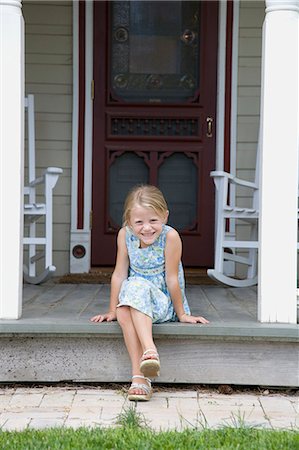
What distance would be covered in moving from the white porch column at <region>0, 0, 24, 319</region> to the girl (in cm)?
42

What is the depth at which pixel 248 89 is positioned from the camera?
17.9 feet

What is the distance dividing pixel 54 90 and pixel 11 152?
7.17 ft

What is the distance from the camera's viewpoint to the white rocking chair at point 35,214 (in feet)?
15.9

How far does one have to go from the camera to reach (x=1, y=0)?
3.35 metres

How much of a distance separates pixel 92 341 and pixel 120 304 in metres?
0.23

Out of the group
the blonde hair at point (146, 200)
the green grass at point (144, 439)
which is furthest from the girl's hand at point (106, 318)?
the green grass at point (144, 439)

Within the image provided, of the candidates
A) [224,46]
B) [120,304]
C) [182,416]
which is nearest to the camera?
[182,416]

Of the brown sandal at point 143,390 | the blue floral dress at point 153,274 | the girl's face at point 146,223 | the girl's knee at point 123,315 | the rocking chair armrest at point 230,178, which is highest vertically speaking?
the rocking chair armrest at point 230,178

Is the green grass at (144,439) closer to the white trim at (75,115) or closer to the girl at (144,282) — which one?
the girl at (144,282)

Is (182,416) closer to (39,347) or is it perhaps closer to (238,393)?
(238,393)

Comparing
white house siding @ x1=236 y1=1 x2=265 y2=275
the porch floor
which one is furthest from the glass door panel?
the porch floor

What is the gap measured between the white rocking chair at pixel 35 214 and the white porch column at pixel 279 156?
1.75 meters

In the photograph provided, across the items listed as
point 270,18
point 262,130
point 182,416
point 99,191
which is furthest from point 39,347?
point 99,191

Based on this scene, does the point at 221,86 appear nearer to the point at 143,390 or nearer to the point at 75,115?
the point at 75,115
